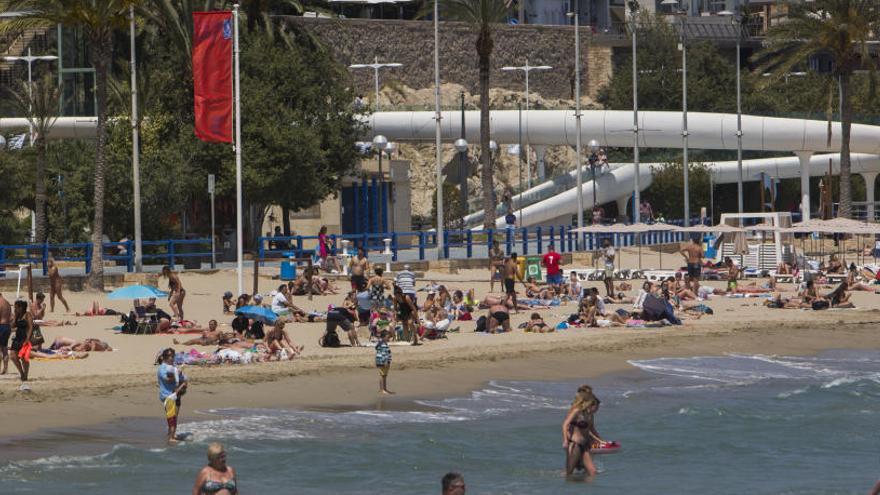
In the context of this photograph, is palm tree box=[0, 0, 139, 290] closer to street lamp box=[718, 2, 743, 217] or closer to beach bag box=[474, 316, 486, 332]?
beach bag box=[474, 316, 486, 332]

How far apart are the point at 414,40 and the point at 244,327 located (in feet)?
206

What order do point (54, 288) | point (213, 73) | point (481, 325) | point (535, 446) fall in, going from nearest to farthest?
1. point (535, 446)
2. point (481, 325)
3. point (54, 288)
4. point (213, 73)

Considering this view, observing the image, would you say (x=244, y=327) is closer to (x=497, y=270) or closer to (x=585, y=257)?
(x=497, y=270)

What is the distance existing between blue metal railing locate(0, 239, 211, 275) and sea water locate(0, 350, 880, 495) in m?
15.3

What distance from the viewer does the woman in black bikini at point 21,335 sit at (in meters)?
23.8

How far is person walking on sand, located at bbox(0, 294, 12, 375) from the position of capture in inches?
938

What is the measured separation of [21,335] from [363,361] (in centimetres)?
604

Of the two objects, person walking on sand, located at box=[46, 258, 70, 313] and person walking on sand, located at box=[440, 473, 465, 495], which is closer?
person walking on sand, located at box=[440, 473, 465, 495]

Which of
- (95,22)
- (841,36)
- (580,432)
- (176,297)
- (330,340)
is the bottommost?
(580,432)

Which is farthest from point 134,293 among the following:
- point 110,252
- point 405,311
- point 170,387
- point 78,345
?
point 110,252

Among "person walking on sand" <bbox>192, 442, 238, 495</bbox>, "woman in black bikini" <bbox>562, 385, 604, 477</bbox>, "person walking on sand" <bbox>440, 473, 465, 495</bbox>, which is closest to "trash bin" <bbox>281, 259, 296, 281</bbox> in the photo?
"woman in black bikini" <bbox>562, 385, 604, 477</bbox>

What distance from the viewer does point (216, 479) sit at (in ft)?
48.8

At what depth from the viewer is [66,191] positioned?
164 ft

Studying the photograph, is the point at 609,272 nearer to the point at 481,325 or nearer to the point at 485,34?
the point at 481,325
